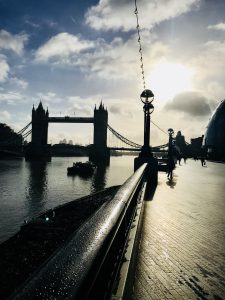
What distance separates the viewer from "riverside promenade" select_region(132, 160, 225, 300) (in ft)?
11.8

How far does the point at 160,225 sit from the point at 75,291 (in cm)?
613

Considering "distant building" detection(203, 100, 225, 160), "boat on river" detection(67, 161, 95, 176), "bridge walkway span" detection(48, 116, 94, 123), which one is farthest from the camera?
"bridge walkway span" detection(48, 116, 94, 123)

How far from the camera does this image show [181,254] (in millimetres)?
4973

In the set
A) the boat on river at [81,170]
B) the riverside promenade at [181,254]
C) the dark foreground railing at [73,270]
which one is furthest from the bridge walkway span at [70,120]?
the dark foreground railing at [73,270]

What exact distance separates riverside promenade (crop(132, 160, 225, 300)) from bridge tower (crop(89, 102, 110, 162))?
365 ft

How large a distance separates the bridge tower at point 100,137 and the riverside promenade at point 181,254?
111m

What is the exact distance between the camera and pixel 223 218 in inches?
307

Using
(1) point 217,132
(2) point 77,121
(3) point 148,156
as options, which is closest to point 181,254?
(3) point 148,156

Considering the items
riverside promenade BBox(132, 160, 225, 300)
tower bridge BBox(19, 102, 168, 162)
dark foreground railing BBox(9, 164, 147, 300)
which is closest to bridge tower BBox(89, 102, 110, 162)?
tower bridge BBox(19, 102, 168, 162)

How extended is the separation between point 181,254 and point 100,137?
135606 mm

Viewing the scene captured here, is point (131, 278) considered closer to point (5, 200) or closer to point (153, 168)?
point (153, 168)

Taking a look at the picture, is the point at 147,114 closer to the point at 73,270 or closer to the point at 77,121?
the point at 73,270

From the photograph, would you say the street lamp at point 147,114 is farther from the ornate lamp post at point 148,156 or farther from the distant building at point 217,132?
the distant building at point 217,132

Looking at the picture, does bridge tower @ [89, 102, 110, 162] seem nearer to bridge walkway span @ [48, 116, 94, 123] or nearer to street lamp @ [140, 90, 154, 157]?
bridge walkway span @ [48, 116, 94, 123]
